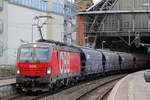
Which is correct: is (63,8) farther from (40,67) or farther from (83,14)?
(40,67)

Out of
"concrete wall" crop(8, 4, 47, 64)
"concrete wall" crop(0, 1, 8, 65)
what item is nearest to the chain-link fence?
"concrete wall" crop(0, 1, 8, 65)

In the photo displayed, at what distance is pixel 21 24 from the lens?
51844 mm

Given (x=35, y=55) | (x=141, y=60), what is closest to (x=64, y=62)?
(x=35, y=55)

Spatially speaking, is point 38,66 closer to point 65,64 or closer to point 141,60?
point 65,64

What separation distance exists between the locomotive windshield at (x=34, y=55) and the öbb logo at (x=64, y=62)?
1883mm

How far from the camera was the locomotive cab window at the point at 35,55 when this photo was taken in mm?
17391

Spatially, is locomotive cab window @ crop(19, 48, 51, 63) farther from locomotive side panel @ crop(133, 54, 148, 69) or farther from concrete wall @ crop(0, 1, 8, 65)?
locomotive side panel @ crop(133, 54, 148, 69)

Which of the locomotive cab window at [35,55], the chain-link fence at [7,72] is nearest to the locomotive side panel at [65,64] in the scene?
the locomotive cab window at [35,55]

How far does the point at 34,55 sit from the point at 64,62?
3.09 meters

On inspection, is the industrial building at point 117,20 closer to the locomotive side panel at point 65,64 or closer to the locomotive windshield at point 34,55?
the locomotive side panel at point 65,64

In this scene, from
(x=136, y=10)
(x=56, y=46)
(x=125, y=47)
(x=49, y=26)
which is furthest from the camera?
(x=125, y=47)

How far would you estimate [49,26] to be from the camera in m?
58.9

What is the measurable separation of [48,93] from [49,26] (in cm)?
4183

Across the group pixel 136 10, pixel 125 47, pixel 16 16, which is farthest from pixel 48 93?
pixel 125 47
